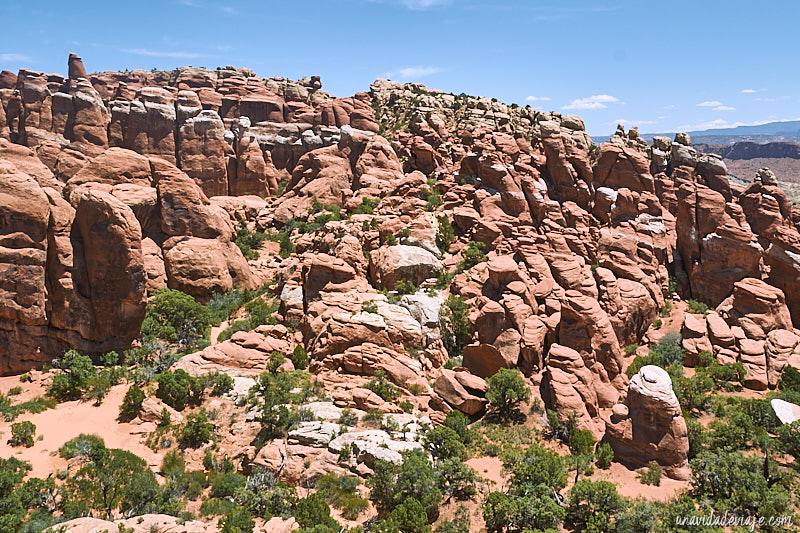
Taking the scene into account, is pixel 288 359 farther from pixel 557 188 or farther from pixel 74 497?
pixel 557 188

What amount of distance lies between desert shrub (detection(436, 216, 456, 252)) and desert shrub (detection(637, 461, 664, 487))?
23628mm

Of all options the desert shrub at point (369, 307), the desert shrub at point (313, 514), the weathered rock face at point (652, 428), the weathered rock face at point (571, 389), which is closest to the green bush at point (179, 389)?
the desert shrub at point (313, 514)

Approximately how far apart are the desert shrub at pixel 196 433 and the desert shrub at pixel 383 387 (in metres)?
9.36

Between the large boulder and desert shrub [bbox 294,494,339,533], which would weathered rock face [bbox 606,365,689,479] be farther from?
the large boulder

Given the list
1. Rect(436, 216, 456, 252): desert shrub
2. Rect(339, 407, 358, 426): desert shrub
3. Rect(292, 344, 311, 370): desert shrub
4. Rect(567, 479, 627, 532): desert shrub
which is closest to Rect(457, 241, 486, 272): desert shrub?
Rect(436, 216, 456, 252): desert shrub

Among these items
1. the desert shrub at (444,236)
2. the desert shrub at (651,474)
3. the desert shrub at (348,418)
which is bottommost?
the desert shrub at (651,474)

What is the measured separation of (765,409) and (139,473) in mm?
34159

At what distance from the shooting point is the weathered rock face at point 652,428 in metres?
23.6

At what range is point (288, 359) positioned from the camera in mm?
31047

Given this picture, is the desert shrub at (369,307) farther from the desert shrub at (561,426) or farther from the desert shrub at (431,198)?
the desert shrub at (431,198)

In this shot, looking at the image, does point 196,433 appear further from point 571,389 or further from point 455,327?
point 571,389

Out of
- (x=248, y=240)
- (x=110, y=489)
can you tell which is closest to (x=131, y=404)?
(x=110, y=489)

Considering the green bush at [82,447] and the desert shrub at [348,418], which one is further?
the desert shrub at [348,418]

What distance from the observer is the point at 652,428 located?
24.0 m
